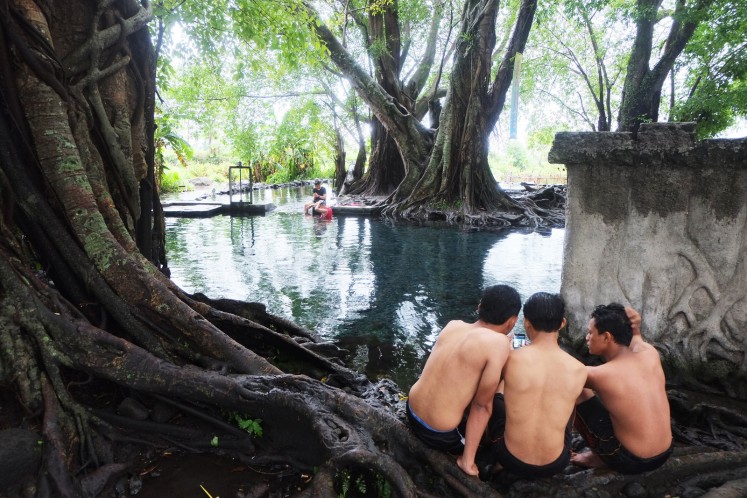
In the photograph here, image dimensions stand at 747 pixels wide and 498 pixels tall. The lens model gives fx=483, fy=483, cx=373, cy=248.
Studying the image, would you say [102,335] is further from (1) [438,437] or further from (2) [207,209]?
(2) [207,209]

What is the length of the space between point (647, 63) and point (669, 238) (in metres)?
10.0

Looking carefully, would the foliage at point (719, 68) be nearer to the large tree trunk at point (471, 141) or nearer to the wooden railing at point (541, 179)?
the large tree trunk at point (471, 141)

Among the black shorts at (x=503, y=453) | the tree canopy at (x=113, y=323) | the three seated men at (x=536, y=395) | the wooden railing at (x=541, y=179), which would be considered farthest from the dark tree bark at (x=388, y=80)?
the black shorts at (x=503, y=453)

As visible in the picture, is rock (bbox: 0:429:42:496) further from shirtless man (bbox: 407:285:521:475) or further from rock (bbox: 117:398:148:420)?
shirtless man (bbox: 407:285:521:475)

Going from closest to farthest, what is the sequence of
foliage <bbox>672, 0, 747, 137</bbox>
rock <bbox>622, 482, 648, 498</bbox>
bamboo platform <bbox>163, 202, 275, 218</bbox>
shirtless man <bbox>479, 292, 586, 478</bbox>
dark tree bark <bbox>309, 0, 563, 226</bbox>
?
1. shirtless man <bbox>479, 292, 586, 478</bbox>
2. rock <bbox>622, 482, 648, 498</bbox>
3. foliage <bbox>672, 0, 747, 137</bbox>
4. dark tree bark <bbox>309, 0, 563, 226</bbox>
5. bamboo platform <bbox>163, 202, 275, 218</bbox>

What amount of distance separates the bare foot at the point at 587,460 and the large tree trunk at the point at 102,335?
0.75 metres

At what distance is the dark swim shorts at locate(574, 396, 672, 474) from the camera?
2584mm

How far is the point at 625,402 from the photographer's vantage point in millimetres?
2566

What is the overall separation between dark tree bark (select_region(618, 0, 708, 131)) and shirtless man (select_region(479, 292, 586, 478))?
10208 mm

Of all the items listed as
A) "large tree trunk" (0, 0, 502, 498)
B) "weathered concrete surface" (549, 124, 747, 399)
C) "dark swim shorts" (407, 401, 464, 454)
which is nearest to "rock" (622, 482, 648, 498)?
"large tree trunk" (0, 0, 502, 498)

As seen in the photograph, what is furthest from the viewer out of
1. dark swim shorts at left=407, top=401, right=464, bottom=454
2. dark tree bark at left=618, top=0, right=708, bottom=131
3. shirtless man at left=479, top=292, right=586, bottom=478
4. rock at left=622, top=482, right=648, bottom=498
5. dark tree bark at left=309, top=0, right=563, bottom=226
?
dark tree bark at left=309, top=0, right=563, bottom=226

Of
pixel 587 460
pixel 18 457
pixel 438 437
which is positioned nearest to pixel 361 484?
pixel 438 437

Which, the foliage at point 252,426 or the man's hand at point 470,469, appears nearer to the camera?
the man's hand at point 470,469

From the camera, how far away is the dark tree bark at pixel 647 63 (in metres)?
10.8
